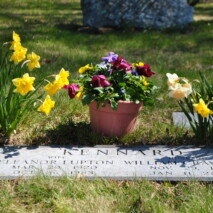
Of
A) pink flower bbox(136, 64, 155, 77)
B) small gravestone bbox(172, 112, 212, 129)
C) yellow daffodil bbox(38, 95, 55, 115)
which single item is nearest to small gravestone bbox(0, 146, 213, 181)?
yellow daffodil bbox(38, 95, 55, 115)

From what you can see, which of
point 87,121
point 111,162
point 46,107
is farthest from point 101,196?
point 87,121

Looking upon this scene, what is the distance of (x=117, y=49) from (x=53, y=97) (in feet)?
8.53

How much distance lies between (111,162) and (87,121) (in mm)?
877

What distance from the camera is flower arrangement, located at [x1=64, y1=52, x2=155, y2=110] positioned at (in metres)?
3.45

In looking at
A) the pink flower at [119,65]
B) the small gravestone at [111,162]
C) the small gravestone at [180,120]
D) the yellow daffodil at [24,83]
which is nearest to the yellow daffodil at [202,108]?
the small gravestone at [111,162]

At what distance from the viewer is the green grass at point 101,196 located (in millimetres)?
2688

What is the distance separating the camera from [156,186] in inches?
118

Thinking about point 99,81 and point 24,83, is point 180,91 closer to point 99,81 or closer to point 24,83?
point 99,81

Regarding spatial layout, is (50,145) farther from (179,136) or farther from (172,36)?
(172,36)

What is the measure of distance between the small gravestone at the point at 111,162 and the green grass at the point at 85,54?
176 mm

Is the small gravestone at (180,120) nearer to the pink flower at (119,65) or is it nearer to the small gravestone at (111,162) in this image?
the small gravestone at (111,162)

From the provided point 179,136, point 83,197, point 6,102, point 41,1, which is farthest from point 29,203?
point 41,1

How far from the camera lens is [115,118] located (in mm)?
3586

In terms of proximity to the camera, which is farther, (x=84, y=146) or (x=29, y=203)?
(x=84, y=146)
